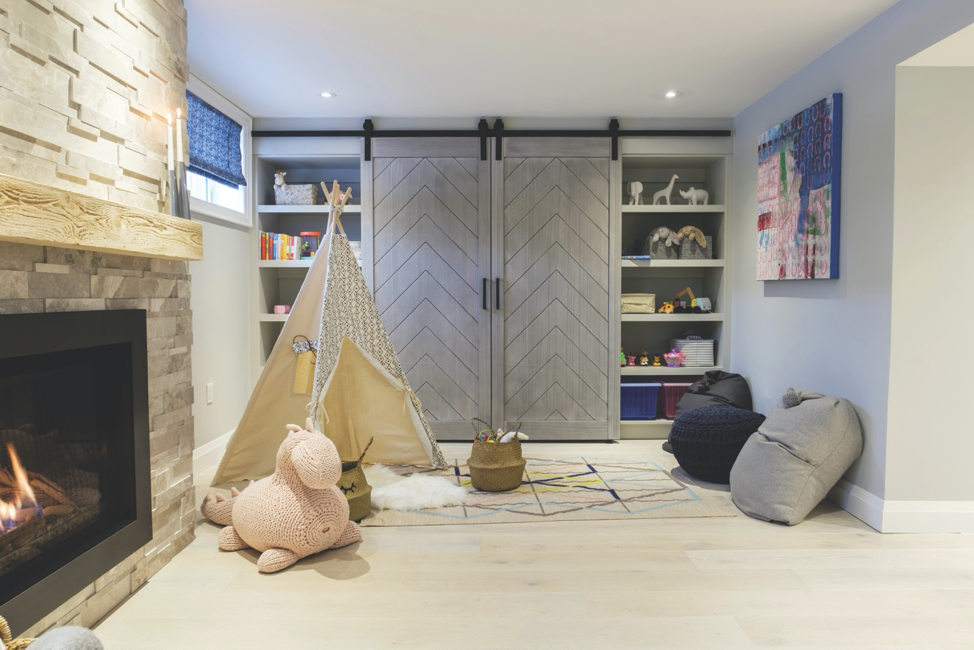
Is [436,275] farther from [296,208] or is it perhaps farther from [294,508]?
[294,508]

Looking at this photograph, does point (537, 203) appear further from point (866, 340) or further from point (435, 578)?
point (435, 578)

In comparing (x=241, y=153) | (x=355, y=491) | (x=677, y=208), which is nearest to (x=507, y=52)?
(x=677, y=208)

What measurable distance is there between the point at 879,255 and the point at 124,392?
9.96 feet

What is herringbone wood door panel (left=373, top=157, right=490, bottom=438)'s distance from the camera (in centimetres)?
427

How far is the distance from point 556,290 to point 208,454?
96.8 inches

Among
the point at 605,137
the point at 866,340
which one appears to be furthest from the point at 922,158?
the point at 605,137

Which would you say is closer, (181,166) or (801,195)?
(181,166)

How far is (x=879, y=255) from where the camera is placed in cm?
266

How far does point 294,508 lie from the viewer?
2.33m

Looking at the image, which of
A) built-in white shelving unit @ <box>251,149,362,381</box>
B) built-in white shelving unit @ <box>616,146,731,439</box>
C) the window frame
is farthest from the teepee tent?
built-in white shelving unit @ <box>616,146,731,439</box>

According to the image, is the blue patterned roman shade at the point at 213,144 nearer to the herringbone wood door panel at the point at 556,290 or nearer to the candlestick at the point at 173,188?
the candlestick at the point at 173,188

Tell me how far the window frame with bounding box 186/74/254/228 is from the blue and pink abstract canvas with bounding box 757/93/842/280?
319cm

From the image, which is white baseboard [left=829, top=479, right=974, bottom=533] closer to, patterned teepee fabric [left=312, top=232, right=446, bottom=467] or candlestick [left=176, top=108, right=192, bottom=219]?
patterned teepee fabric [left=312, top=232, right=446, bottom=467]

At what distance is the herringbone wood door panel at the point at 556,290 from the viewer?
169 inches
